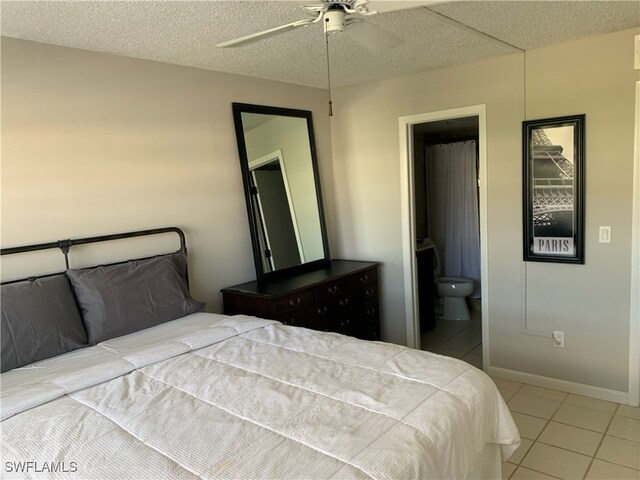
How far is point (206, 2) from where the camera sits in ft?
7.15

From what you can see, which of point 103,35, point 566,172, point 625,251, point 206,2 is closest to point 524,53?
point 566,172

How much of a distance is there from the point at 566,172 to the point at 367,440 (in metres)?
2.62

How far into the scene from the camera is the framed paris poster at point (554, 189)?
3.20 m

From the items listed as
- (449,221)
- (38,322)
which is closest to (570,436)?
(38,322)

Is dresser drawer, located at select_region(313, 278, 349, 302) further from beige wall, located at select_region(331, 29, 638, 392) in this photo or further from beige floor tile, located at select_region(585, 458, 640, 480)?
beige floor tile, located at select_region(585, 458, 640, 480)

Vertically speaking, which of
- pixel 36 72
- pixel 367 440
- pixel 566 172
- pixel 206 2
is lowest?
pixel 367 440

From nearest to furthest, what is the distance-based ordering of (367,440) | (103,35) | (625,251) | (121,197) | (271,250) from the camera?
(367,440) < (103,35) < (121,197) < (625,251) < (271,250)

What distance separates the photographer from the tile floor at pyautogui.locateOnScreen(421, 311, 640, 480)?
8.32ft

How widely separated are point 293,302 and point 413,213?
146cm

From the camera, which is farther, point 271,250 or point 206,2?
point 271,250

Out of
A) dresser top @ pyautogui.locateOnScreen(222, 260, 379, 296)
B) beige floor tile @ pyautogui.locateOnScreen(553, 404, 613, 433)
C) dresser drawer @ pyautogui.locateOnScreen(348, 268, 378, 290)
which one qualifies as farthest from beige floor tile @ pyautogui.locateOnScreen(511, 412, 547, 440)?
dresser top @ pyautogui.locateOnScreen(222, 260, 379, 296)

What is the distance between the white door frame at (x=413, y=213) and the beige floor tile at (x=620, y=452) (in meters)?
1.11

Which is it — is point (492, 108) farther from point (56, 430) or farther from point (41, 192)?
point (56, 430)

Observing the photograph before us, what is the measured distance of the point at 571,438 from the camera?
285cm
